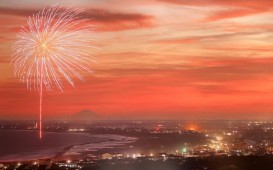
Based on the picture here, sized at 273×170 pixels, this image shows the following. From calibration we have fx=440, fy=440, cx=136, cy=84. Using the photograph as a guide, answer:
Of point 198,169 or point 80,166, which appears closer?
point 198,169

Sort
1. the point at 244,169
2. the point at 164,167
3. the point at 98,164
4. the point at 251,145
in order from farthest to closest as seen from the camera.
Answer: the point at 251,145 → the point at 98,164 → the point at 164,167 → the point at 244,169

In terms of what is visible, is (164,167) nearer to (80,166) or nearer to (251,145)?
(80,166)

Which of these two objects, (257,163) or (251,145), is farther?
(251,145)

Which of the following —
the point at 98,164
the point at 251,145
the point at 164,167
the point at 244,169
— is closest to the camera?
the point at 244,169

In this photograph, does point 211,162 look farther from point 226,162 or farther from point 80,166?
point 80,166

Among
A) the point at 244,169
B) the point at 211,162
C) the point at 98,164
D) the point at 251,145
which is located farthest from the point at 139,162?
the point at 251,145

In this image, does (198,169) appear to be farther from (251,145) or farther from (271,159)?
(251,145)

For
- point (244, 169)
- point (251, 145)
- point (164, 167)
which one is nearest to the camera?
point (244, 169)

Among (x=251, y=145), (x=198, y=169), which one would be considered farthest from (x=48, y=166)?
Answer: (x=251, y=145)
